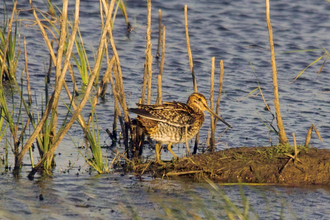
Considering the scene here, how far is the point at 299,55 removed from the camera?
11867 mm

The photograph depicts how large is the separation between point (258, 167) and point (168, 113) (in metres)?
1.21

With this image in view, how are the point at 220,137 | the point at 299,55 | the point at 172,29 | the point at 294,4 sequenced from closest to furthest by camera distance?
the point at 220,137 < the point at 299,55 < the point at 172,29 < the point at 294,4

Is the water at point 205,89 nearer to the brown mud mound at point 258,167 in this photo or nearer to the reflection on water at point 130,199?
the reflection on water at point 130,199

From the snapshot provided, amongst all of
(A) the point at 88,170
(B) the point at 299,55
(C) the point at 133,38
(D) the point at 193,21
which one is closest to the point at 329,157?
(A) the point at 88,170

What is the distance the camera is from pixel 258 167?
6.03 metres

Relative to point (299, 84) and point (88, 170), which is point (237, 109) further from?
point (88, 170)

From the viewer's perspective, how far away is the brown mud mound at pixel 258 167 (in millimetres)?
5969

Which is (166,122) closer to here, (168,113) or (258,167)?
(168,113)

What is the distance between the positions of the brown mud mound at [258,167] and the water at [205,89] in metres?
0.21

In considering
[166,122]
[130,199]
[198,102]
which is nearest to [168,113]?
[166,122]

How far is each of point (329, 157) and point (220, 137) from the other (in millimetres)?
2044

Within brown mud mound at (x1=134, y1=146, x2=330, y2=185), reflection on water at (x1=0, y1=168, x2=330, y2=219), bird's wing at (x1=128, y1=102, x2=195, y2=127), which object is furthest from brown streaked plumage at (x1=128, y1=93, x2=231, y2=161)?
reflection on water at (x1=0, y1=168, x2=330, y2=219)

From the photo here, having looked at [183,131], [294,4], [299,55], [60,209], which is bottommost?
[60,209]

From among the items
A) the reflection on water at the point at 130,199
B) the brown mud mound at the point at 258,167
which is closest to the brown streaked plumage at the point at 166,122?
the brown mud mound at the point at 258,167
